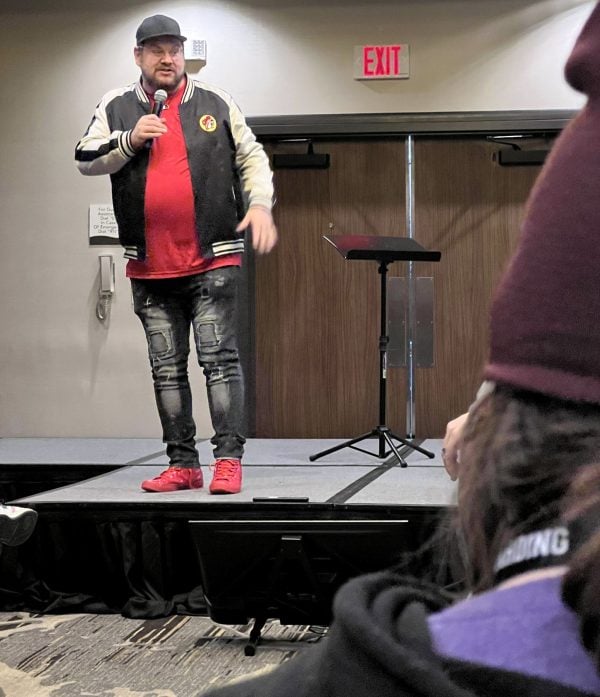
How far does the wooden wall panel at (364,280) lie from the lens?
5410 mm

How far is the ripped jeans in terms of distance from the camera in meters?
3.05

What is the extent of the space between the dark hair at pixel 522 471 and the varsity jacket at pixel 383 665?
0.04 m

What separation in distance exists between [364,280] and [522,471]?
509cm

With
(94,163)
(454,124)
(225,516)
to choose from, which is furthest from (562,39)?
(225,516)

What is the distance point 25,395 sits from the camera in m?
5.55

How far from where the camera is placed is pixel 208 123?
3.04m

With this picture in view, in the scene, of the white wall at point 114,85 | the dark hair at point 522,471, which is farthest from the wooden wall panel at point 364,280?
the dark hair at point 522,471

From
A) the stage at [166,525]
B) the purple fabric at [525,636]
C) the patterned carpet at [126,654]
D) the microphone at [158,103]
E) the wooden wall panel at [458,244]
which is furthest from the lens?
the wooden wall panel at [458,244]

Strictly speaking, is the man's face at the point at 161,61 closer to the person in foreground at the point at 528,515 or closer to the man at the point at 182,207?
the man at the point at 182,207

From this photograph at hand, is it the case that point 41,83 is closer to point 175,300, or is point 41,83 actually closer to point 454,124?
point 454,124

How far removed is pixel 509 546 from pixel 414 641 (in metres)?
0.06

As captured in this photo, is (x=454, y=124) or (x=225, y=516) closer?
(x=225, y=516)

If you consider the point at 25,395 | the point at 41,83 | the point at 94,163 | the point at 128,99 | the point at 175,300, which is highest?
the point at 41,83

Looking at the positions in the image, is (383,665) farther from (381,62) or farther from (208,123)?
(381,62)
